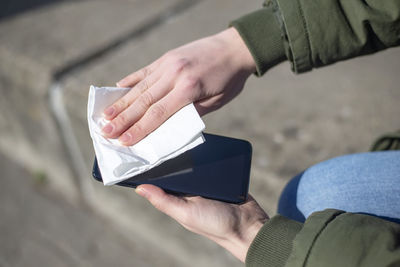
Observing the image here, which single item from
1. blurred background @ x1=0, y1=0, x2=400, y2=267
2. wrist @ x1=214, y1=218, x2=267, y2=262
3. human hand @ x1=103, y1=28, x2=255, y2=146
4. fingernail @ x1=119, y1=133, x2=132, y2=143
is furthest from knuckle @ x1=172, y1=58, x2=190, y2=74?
blurred background @ x1=0, y1=0, x2=400, y2=267

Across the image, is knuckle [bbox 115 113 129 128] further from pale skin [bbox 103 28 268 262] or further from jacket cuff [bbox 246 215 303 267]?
jacket cuff [bbox 246 215 303 267]

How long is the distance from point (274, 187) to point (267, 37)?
617 mm

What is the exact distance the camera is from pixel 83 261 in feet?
6.93

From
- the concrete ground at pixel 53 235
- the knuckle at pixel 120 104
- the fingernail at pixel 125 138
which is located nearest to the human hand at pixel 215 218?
the fingernail at pixel 125 138

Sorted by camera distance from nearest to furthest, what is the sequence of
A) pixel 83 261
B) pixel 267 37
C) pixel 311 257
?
pixel 311 257 → pixel 267 37 → pixel 83 261

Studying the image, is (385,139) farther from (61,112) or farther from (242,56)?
(61,112)

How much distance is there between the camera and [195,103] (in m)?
1.19

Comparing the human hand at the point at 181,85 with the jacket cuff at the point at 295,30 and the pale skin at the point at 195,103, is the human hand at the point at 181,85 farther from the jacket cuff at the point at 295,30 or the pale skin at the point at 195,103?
the jacket cuff at the point at 295,30

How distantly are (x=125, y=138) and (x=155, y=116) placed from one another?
0.31 ft

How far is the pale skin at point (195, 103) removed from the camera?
1048 mm

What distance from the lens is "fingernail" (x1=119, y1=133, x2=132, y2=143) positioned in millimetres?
1091

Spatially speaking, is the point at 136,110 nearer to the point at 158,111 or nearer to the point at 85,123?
the point at 158,111

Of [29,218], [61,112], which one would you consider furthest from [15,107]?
[29,218]

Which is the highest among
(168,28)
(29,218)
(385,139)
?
(168,28)
